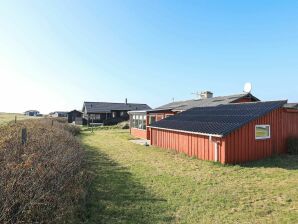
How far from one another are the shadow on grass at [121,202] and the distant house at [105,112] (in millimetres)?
40365

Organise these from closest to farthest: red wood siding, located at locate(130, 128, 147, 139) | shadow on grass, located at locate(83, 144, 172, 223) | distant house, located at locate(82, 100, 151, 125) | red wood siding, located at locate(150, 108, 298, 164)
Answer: shadow on grass, located at locate(83, 144, 172, 223)
red wood siding, located at locate(150, 108, 298, 164)
red wood siding, located at locate(130, 128, 147, 139)
distant house, located at locate(82, 100, 151, 125)

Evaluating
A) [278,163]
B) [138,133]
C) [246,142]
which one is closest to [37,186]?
[246,142]

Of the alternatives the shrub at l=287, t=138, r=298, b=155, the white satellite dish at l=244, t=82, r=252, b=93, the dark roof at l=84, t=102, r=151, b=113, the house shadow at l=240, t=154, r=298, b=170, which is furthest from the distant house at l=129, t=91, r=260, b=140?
the dark roof at l=84, t=102, r=151, b=113

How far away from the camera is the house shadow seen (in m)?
11.5

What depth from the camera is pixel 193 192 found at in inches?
315

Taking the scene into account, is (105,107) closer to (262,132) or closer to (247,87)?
(247,87)

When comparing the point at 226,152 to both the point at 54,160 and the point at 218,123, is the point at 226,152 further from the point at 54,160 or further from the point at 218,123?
the point at 54,160

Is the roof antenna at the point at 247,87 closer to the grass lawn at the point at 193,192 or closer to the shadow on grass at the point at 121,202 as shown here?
the grass lawn at the point at 193,192

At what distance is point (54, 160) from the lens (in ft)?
20.2

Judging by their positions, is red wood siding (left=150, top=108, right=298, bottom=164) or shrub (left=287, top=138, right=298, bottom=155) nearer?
red wood siding (left=150, top=108, right=298, bottom=164)

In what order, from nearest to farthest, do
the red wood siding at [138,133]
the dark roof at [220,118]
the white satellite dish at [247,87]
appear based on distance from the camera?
the dark roof at [220,118] → the white satellite dish at [247,87] → the red wood siding at [138,133]

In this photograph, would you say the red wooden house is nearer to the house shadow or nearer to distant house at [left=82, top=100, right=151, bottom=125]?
the house shadow

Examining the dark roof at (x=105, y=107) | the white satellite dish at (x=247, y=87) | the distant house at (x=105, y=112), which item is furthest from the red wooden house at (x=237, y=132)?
the dark roof at (x=105, y=107)

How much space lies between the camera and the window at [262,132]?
43.4 ft
